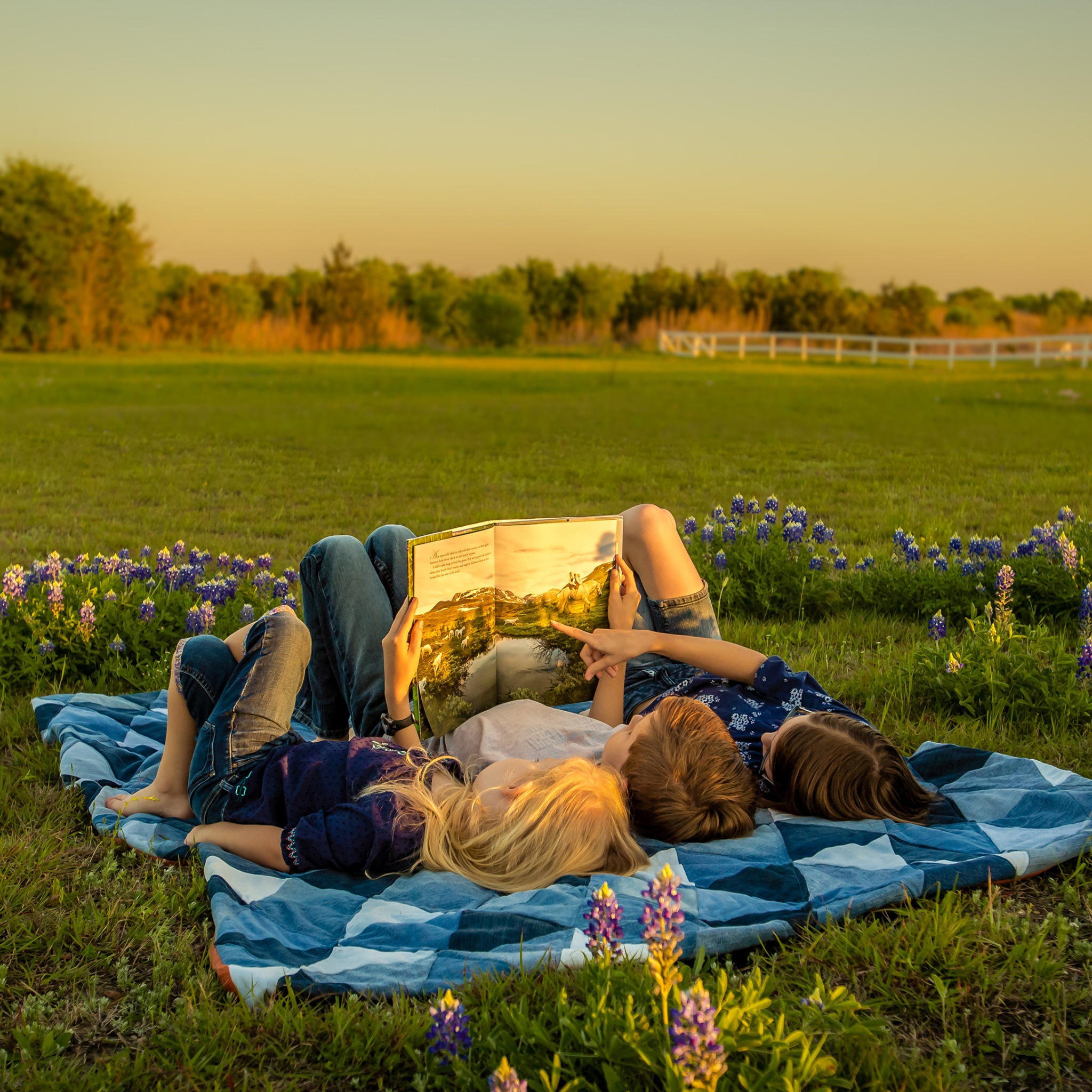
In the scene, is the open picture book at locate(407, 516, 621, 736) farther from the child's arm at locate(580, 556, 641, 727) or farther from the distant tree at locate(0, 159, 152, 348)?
the distant tree at locate(0, 159, 152, 348)

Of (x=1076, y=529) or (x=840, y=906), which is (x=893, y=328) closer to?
(x=1076, y=529)

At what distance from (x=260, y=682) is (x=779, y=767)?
142cm

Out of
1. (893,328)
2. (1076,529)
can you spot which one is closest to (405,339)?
(893,328)

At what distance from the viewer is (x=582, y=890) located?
2.44 metres

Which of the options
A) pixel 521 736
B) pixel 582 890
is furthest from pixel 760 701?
pixel 582 890

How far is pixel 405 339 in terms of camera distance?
35.2 m

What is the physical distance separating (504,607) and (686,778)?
0.74 meters

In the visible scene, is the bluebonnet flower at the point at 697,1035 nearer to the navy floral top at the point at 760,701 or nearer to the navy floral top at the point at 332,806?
the navy floral top at the point at 332,806

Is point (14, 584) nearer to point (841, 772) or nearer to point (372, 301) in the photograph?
point (841, 772)

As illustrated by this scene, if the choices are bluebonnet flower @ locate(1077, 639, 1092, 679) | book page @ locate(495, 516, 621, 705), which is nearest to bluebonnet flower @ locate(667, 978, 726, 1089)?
book page @ locate(495, 516, 621, 705)

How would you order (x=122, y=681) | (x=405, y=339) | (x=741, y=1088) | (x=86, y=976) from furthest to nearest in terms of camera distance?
(x=405, y=339) < (x=122, y=681) < (x=86, y=976) < (x=741, y=1088)

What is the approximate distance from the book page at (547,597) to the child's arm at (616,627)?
2 cm

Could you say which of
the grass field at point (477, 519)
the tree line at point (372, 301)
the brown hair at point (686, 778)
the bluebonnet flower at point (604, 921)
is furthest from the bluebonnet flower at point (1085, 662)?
the tree line at point (372, 301)

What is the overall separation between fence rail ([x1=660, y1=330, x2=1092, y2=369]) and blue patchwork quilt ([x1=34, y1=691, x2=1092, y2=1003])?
90.5ft
